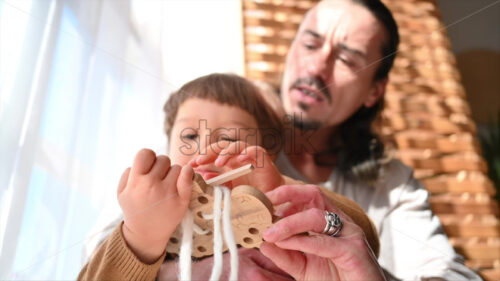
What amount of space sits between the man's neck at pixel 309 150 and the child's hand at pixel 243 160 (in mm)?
206

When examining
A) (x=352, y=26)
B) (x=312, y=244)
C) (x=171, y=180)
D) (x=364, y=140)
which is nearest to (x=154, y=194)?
(x=171, y=180)

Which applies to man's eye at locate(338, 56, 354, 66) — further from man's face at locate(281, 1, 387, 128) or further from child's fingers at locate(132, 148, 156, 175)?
child's fingers at locate(132, 148, 156, 175)

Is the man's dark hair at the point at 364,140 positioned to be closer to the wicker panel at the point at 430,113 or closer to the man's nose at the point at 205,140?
the wicker panel at the point at 430,113

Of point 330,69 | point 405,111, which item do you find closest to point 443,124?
point 405,111

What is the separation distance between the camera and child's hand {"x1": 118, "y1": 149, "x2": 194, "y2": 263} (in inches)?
13.0

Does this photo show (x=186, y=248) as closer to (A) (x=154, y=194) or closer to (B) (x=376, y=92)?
(A) (x=154, y=194)

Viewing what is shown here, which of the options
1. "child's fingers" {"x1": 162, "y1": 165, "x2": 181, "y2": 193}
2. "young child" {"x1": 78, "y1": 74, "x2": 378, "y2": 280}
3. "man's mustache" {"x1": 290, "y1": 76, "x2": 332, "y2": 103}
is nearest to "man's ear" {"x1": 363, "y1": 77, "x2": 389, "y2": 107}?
"man's mustache" {"x1": 290, "y1": 76, "x2": 332, "y2": 103}

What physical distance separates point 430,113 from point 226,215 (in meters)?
0.88

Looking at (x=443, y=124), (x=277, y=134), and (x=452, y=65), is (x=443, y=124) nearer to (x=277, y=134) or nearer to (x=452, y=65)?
(x=452, y=65)

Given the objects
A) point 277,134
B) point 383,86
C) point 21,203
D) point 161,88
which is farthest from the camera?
point 383,86

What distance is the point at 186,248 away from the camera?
328 mm

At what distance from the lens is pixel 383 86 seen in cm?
85

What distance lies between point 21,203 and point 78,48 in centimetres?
17

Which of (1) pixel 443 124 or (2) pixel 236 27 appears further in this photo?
(1) pixel 443 124
